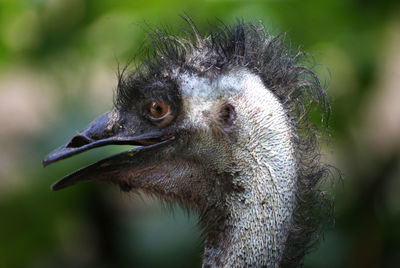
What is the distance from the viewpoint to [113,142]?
7.48ft

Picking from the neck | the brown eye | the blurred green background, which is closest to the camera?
the neck

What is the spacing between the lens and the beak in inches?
89.6

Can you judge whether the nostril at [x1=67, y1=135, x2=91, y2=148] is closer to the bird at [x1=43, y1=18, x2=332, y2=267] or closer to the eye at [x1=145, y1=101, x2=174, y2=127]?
the bird at [x1=43, y1=18, x2=332, y2=267]

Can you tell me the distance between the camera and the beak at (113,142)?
2.28m

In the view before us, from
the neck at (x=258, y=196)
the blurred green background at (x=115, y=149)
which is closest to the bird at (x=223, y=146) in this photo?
the neck at (x=258, y=196)

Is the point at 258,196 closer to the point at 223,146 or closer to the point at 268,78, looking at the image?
the point at 223,146

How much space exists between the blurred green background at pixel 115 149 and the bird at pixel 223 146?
1.52 meters

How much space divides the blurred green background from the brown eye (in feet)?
5.36

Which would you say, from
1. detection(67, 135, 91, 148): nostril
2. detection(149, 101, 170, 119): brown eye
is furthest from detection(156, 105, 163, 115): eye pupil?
detection(67, 135, 91, 148): nostril

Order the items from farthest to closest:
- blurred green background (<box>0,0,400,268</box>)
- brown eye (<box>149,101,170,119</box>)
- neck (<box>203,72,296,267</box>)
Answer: blurred green background (<box>0,0,400,268</box>)
brown eye (<box>149,101,170,119</box>)
neck (<box>203,72,296,267</box>)

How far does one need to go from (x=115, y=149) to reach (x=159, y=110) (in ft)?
5.20

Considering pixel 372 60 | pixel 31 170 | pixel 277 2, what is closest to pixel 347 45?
pixel 372 60

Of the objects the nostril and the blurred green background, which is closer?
the nostril

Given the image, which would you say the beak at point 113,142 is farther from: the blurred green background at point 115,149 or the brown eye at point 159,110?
the blurred green background at point 115,149
